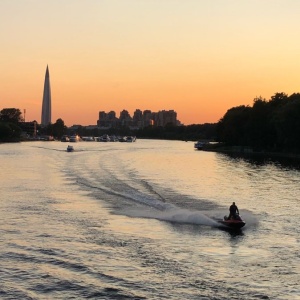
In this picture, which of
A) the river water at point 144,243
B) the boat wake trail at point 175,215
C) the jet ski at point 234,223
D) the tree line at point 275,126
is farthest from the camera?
the tree line at point 275,126

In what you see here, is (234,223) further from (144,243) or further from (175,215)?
(144,243)

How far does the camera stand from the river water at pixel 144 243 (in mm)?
31438

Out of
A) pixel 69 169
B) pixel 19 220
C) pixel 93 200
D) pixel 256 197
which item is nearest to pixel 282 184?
pixel 256 197

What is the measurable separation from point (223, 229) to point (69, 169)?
6935 cm

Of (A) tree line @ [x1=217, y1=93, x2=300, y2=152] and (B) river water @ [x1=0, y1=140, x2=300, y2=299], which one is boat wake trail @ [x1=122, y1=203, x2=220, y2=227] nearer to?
(B) river water @ [x1=0, y1=140, x2=300, y2=299]

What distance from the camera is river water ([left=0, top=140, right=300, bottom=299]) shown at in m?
31.4

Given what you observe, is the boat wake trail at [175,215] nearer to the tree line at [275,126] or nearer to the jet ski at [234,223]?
the jet ski at [234,223]

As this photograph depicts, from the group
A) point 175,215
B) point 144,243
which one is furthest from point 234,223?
point 144,243

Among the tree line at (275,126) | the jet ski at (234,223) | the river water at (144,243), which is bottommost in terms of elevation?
the river water at (144,243)

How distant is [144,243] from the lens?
42250 millimetres

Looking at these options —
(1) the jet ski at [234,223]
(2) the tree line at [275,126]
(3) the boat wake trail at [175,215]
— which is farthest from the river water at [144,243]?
(2) the tree line at [275,126]

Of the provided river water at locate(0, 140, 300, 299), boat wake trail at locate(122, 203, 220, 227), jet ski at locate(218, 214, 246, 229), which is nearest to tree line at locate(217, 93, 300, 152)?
river water at locate(0, 140, 300, 299)

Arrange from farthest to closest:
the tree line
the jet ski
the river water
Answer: the tree line
the jet ski
the river water

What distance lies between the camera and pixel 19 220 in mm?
50844
